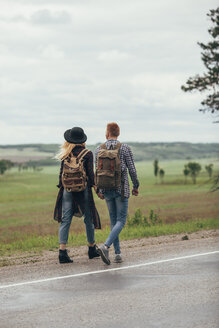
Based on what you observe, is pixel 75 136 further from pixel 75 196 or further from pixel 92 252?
pixel 92 252

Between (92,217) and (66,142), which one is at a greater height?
(66,142)

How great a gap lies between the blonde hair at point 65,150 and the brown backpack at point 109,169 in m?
0.61

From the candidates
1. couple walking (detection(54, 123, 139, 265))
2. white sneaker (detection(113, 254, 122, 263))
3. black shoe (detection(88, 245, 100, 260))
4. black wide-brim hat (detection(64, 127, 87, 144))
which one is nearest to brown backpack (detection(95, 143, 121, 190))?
couple walking (detection(54, 123, 139, 265))

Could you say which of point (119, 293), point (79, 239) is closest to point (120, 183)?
point (119, 293)

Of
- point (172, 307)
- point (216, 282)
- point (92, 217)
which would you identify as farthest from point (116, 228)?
point (172, 307)

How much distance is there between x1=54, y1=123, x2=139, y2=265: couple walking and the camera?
874 centimetres

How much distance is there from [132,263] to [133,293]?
1.92 metres

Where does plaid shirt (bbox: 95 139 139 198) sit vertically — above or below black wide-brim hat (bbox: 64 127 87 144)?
below

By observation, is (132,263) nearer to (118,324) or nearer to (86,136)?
(86,136)

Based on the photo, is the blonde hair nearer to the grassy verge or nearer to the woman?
the woman

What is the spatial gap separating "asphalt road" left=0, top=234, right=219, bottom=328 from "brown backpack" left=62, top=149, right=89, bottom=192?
1.22 m

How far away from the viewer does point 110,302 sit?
21.0 ft

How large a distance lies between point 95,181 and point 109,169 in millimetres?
402

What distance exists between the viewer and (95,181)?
8992mm
